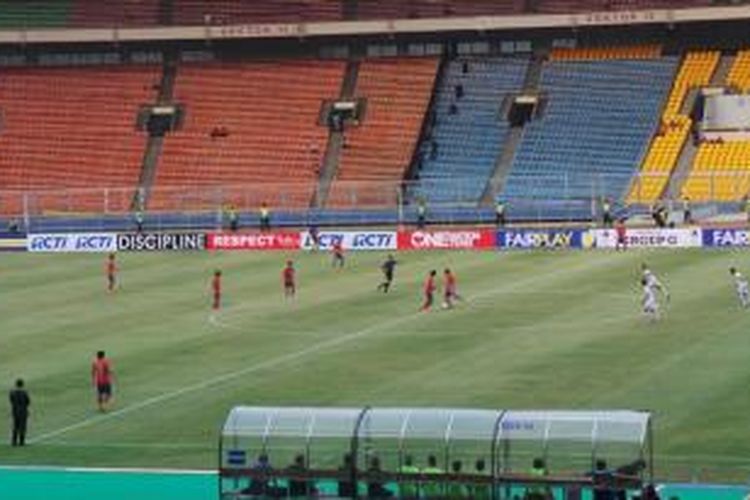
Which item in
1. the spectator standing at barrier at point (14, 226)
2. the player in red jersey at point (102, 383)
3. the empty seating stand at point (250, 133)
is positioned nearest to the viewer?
the player in red jersey at point (102, 383)

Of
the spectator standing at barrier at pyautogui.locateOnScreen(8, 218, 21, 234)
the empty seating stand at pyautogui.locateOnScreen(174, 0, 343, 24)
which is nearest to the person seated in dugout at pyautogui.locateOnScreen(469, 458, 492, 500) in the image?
the spectator standing at barrier at pyautogui.locateOnScreen(8, 218, 21, 234)

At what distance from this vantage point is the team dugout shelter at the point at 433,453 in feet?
81.5

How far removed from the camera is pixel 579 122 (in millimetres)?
84500

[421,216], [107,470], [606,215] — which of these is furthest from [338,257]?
[107,470]

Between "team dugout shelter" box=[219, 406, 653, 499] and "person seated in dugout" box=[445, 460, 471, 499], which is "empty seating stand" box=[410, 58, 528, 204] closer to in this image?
"team dugout shelter" box=[219, 406, 653, 499]

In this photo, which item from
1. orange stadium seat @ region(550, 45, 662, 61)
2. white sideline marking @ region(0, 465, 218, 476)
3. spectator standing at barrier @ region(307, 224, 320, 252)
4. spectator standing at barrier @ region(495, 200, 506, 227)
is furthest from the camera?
orange stadium seat @ region(550, 45, 662, 61)

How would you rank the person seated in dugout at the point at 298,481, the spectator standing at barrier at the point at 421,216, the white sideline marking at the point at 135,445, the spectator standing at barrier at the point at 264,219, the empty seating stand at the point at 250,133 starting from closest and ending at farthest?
the person seated in dugout at the point at 298,481 < the white sideline marking at the point at 135,445 < the spectator standing at barrier at the point at 421,216 < the spectator standing at barrier at the point at 264,219 < the empty seating stand at the point at 250,133

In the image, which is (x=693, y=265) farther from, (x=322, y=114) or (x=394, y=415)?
(x=394, y=415)

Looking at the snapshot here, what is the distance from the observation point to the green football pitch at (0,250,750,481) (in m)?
34.5

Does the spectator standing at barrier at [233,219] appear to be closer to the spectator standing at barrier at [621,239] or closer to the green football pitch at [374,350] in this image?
the green football pitch at [374,350]

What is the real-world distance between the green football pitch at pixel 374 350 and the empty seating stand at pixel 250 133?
19968mm

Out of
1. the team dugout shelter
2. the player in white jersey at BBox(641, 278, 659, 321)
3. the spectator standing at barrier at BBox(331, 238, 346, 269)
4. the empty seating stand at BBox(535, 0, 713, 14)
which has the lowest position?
the team dugout shelter

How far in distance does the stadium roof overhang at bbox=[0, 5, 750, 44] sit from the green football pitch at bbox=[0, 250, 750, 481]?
69.7 feet

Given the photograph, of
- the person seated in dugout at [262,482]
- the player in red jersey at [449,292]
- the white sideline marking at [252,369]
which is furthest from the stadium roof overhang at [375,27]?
the person seated in dugout at [262,482]
